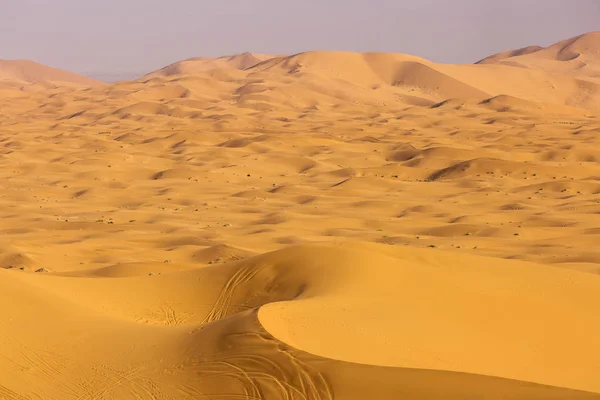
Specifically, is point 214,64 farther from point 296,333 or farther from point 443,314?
point 296,333

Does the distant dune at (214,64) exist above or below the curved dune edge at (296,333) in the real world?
above

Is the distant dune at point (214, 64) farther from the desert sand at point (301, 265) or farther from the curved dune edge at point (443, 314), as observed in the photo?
the curved dune edge at point (443, 314)

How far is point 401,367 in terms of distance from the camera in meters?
7.19

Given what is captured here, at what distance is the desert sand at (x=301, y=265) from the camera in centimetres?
778

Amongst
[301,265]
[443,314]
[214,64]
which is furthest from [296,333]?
[214,64]

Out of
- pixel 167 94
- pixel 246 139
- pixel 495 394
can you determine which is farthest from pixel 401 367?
pixel 167 94

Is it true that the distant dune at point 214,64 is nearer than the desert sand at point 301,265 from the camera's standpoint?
No

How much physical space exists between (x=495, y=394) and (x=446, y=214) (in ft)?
62.1

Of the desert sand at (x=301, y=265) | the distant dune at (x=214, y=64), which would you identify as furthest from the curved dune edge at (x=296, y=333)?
the distant dune at (x=214, y=64)

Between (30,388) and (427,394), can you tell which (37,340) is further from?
(427,394)

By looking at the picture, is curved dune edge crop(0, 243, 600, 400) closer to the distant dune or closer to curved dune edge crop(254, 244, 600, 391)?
curved dune edge crop(254, 244, 600, 391)

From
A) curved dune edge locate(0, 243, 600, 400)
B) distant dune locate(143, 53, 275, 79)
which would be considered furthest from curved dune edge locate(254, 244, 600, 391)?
distant dune locate(143, 53, 275, 79)

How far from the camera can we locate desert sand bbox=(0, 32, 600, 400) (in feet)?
25.5

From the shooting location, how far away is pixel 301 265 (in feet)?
40.6
